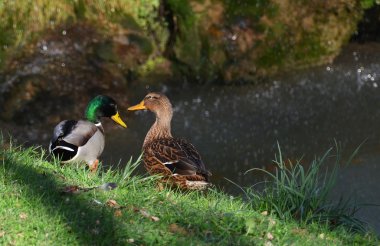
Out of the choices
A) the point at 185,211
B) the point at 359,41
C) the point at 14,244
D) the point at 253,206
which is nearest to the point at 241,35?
the point at 359,41

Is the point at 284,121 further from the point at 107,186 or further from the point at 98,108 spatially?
the point at 107,186

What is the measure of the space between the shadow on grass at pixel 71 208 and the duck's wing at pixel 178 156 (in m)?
1.72

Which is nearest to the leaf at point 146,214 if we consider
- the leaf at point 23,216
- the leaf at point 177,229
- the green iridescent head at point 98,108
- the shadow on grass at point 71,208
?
the leaf at point 177,229

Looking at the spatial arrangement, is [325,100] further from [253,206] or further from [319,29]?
[253,206]

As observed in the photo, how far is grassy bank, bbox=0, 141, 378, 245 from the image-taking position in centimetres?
537

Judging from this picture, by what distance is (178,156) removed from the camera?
7883mm

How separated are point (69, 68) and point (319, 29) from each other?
384cm

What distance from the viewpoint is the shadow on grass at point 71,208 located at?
17.5ft

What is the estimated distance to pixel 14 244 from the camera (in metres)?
5.18

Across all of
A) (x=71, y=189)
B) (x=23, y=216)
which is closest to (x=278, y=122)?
(x=71, y=189)

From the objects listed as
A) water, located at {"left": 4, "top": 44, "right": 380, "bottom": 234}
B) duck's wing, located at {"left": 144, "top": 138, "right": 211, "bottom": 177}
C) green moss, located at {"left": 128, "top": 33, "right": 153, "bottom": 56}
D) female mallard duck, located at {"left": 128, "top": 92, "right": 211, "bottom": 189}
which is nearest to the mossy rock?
water, located at {"left": 4, "top": 44, "right": 380, "bottom": 234}

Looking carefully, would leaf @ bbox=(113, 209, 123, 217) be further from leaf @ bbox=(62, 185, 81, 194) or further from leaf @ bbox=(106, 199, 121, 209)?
leaf @ bbox=(62, 185, 81, 194)

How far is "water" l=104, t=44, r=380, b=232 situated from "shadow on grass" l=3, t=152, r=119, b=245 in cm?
386

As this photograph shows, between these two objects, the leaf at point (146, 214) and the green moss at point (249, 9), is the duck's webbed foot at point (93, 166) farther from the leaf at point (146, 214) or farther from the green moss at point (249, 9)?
the green moss at point (249, 9)
